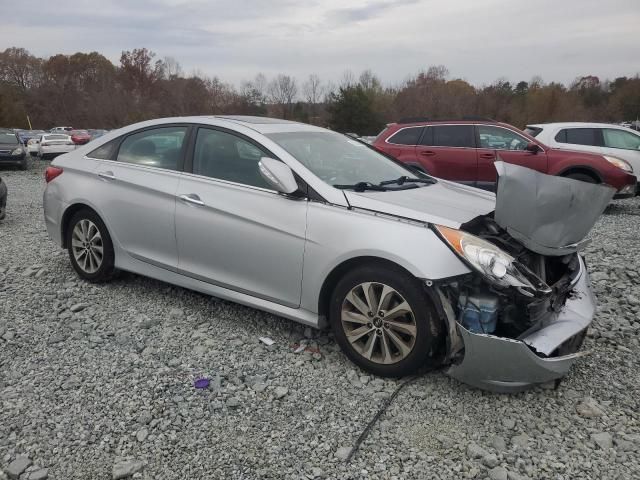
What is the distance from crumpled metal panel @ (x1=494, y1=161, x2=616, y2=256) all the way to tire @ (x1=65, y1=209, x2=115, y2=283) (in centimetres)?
330

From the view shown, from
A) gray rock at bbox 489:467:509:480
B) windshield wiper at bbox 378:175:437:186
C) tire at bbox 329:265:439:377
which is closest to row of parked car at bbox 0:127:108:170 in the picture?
windshield wiper at bbox 378:175:437:186

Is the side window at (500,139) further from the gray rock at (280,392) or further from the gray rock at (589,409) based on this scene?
the gray rock at (280,392)

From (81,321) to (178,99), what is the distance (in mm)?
64100

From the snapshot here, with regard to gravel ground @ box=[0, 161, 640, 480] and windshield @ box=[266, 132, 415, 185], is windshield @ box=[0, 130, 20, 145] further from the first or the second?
windshield @ box=[266, 132, 415, 185]

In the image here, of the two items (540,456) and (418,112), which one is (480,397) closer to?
(540,456)

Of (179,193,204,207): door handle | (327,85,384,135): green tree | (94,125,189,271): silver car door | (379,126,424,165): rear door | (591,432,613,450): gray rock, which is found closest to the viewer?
(591,432,613,450): gray rock

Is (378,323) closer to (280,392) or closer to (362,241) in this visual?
(362,241)

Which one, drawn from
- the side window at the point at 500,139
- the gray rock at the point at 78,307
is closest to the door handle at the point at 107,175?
the gray rock at the point at 78,307

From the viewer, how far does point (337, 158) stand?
3861mm

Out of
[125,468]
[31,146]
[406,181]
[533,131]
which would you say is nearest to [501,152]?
[533,131]

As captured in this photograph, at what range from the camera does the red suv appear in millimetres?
8867

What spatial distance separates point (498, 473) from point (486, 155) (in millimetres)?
7474

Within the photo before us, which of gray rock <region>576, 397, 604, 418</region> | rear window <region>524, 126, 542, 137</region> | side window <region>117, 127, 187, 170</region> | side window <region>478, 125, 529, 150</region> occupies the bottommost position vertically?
gray rock <region>576, 397, 604, 418</region>

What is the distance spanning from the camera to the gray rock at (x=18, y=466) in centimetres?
236
